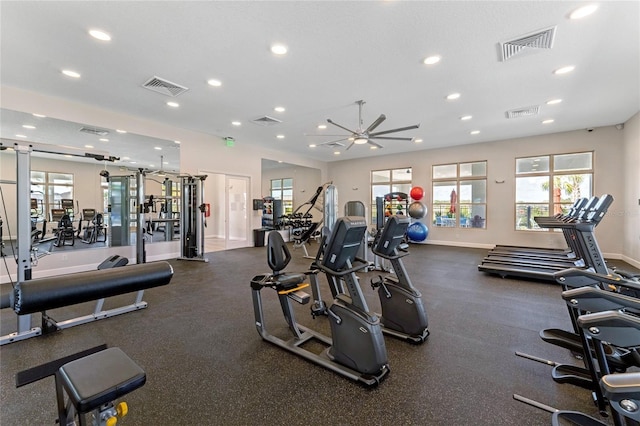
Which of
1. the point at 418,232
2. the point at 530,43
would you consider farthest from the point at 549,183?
the point at 530,43

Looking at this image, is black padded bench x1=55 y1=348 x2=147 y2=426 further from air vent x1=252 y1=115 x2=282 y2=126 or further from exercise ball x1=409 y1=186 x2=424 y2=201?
exercise ball x1=409 y1=186 x2=424 y2=201

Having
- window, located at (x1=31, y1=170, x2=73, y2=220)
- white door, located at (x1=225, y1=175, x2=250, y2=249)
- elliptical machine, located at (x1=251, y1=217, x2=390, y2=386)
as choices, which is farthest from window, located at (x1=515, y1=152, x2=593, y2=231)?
window, located at (x1=31, y1=170, x2=73, y2=220)

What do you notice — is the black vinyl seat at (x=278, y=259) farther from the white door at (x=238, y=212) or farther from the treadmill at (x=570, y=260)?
the white door at (x=238, y=212)

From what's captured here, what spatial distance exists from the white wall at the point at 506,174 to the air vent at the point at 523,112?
2602 millimetres

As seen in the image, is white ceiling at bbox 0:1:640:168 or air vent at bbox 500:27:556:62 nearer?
white ceiling at bbox 0:1:640:168

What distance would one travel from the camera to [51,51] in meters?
3.50

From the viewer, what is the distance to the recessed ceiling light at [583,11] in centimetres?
272

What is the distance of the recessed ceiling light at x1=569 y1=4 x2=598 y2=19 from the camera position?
8.93ft

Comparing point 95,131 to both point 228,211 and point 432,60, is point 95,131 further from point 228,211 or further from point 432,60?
point 432,60

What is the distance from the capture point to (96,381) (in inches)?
40.6

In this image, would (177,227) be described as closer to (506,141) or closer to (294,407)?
(294,407)

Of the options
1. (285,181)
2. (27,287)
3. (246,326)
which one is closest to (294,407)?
(246,326)

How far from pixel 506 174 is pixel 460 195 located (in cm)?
144

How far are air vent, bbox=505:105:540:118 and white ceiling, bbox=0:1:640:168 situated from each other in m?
0.25
